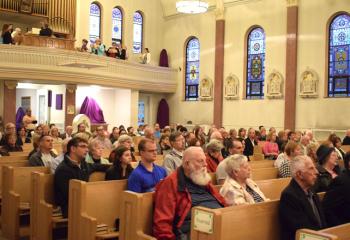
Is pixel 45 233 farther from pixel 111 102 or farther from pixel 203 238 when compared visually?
pixel 111 102

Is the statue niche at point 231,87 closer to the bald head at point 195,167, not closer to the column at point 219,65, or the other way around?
the column at point 219,65

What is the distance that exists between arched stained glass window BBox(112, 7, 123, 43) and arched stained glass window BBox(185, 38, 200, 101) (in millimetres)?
2967

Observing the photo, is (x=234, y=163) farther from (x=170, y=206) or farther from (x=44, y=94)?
(x=44, y=94)

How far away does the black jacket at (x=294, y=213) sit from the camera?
361cm

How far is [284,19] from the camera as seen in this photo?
55.2 feet

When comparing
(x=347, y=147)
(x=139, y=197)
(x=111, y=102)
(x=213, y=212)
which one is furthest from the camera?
(x=111, y=102)

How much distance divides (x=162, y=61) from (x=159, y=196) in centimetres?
1750

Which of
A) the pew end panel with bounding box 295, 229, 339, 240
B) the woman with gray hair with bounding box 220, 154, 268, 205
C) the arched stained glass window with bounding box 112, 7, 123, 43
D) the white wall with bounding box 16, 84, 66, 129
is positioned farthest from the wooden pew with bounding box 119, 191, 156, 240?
the arched stained glass window with bounding box 112, 7, 123, 43

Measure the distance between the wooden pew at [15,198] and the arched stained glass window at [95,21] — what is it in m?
14.0

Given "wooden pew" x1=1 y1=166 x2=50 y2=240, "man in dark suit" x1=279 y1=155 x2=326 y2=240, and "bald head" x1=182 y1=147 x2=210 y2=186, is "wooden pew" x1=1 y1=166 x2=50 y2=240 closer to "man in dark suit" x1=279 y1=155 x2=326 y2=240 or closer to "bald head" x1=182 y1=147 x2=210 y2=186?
"bald head" x1=182 y1=147 x2=210 y2=186

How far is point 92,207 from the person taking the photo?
4746mm

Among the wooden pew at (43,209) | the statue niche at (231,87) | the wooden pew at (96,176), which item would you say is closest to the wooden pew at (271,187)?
the wooden pew at (96,176)

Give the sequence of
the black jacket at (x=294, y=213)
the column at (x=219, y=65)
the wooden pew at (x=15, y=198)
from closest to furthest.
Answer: the black jacket at (x=294, y=213) → the wooden pew at (x=15, y=198) → the column at (x=219, y=65)

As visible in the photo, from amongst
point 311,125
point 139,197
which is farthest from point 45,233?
point 311,125
